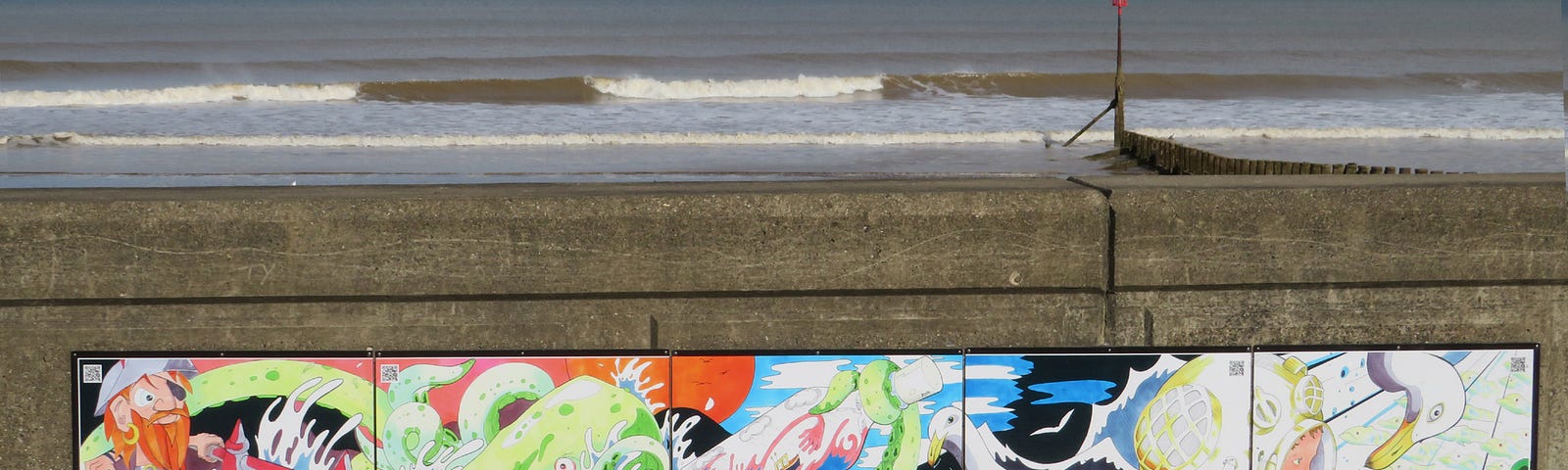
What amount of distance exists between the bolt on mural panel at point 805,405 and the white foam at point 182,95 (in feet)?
107

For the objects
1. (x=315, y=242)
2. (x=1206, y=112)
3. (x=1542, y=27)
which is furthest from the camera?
(x=1542, y=27)

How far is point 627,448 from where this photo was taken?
3980 mm

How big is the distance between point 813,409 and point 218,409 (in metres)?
1.68

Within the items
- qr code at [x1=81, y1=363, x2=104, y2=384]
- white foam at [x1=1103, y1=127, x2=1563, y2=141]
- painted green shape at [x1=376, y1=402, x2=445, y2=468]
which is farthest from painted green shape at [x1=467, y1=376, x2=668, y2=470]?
white foam at [x1=1103, y1=127, x2=1563, y2=141]

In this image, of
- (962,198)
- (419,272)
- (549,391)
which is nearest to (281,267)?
(419,272)

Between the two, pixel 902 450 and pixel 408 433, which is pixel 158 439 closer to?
pixel 408 433

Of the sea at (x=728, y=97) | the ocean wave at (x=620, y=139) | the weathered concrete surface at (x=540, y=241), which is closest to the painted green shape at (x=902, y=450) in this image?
the weathered concrete surface at (x=540, y=241)

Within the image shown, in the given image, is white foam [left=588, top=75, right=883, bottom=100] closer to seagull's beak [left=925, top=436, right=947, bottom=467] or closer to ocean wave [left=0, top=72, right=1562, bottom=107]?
ocean wave [left=0, top=72, right=1562, bottom=107]

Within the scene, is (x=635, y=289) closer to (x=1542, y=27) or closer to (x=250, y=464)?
(x=250, y=464)

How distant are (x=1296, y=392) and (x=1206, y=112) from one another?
2862 centimetres

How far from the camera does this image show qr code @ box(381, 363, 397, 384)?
3889 mm

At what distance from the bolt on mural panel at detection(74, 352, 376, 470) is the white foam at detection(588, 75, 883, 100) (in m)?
32.6

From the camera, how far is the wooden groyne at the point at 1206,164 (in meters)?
10.8

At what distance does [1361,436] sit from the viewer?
13.2 ft
